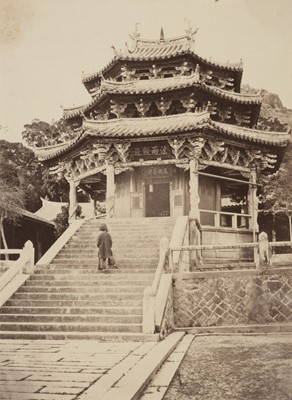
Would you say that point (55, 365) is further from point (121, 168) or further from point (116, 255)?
Answer: point (121, 168)

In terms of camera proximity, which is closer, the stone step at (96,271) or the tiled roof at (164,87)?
the stone step at (96,271)

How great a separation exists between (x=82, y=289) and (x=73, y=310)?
0.89 metres

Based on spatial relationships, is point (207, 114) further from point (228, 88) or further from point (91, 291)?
point (91, 291)

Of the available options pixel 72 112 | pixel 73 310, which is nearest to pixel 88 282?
pixel 73 310

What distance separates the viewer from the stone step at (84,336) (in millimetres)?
8102

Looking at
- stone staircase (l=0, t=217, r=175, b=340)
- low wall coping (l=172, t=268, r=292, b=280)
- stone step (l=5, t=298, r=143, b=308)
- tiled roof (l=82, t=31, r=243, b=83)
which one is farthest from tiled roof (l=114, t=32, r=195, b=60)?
stone step (l=5, t=298, r=143, b=308)

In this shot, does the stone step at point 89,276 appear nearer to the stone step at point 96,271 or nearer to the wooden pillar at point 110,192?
the stone step at point 96,271

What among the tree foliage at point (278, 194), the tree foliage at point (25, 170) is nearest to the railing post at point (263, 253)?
the tree foliage at point (278, 194)

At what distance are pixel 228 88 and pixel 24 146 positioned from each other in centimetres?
1642

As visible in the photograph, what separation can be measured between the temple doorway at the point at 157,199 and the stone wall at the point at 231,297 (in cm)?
786

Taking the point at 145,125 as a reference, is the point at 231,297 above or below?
below

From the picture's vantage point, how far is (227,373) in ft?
18.4

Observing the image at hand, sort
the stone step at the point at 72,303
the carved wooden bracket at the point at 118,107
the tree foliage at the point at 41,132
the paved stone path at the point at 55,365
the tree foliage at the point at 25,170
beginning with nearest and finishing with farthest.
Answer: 1. the paved stone path at the point at 55,365
2. the stone step at the point at 72,303
3. the carved wooden bracket at the point at 118,107
4. the tree foliage at the point at 25,170
5. the tree foliage at the point at 41,132

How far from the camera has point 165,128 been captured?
15.7 meters
